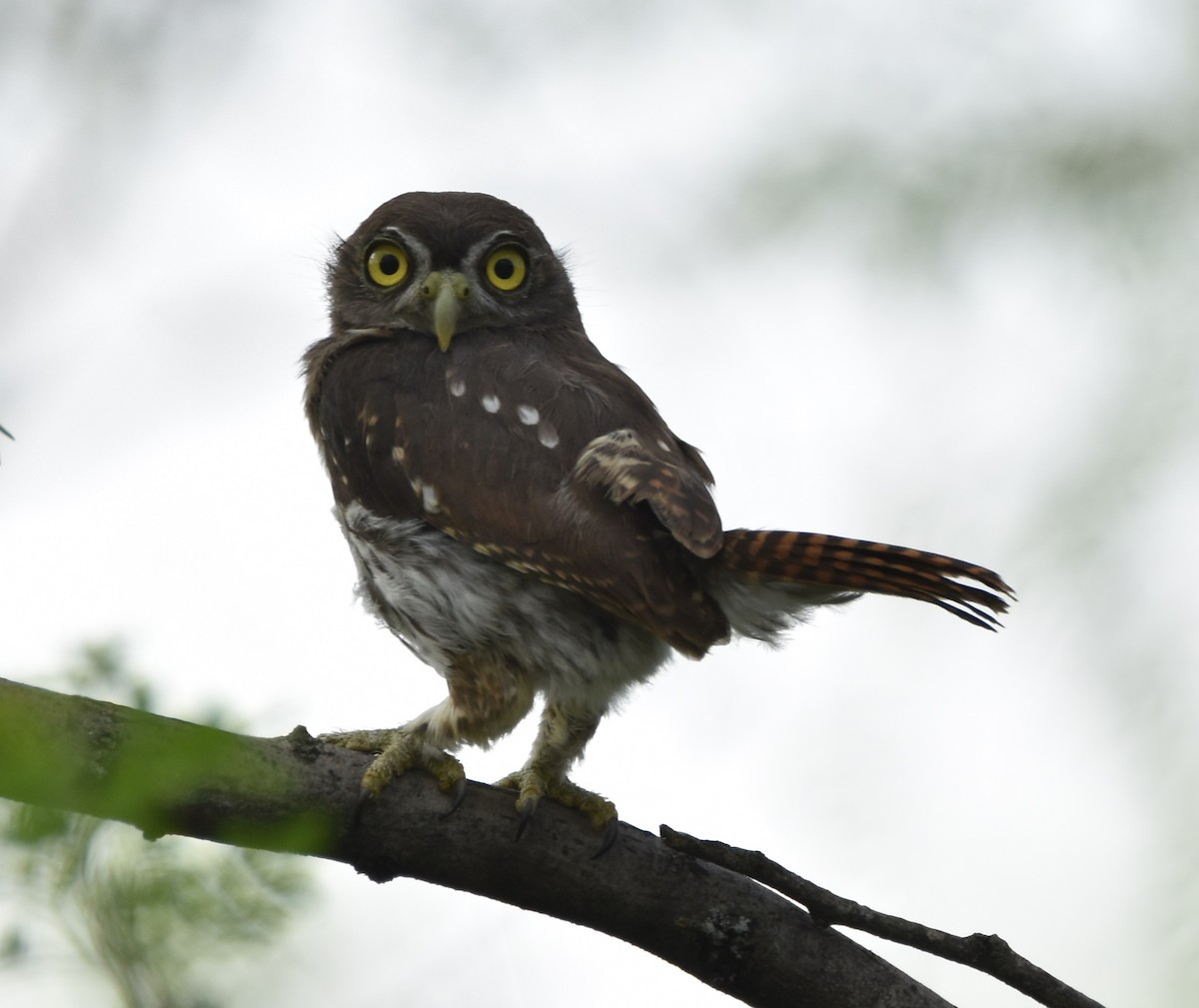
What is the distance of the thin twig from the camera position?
11.1 ft

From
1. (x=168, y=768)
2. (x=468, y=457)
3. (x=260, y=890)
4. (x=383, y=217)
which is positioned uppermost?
(x=383, y=217)

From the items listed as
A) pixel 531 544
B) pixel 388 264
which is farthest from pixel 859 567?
pixel 388 264

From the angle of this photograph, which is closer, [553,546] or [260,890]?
[260,890]

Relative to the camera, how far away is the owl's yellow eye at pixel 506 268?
573 cm

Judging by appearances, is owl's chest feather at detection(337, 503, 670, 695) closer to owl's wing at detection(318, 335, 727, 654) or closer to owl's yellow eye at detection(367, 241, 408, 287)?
owl's wing at detection(318, 335, 727, 654)

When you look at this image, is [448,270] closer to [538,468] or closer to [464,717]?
[538,468]

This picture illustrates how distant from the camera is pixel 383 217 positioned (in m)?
5.90

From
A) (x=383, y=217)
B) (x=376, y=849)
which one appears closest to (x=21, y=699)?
(x=376, y=849)

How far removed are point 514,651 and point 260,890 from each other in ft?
9.81

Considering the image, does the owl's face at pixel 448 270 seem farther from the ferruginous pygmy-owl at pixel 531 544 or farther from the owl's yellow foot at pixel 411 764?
the owl's yellow foot at pixel 411 764

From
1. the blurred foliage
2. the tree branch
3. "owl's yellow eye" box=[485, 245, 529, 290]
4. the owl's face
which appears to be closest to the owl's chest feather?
the tree branch

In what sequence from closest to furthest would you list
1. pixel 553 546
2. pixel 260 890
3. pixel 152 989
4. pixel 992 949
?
pixel 152 989 → pixel 260 890 → pixel 992 949 → pixel 553 546

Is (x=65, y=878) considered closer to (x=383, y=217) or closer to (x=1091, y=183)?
(x=1091, y=183)

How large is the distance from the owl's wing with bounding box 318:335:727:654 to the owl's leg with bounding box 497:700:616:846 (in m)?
0.53
